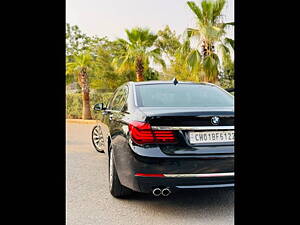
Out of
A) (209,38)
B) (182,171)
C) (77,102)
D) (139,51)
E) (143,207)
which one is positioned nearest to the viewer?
(182,171)

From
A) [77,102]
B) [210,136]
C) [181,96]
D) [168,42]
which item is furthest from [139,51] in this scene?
[210,136]

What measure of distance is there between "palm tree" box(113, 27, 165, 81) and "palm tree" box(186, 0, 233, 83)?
2.43 metres

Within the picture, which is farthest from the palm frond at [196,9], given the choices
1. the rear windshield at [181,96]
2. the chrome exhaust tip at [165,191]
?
the chrome exhaust tip at [165,191]

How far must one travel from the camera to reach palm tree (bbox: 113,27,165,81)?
15562 millimetres

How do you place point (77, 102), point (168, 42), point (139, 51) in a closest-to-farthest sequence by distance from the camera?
point (139, 51) → point (77, 102) → point (168, 42)

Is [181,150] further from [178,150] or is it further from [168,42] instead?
[168,42]

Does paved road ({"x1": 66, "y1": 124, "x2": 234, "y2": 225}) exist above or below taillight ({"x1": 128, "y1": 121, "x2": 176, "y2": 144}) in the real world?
below

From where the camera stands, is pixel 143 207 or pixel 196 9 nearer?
pixel 143 207

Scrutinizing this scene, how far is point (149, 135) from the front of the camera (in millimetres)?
2877

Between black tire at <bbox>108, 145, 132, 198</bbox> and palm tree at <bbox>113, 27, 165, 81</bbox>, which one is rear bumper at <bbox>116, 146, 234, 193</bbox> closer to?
black tire at <bbox>108, 145, 132, 198</bbox>

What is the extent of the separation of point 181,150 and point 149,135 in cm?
→ 30

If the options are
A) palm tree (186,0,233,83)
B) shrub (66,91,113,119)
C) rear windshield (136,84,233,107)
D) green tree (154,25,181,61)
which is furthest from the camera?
green tree (154,25,181,61)

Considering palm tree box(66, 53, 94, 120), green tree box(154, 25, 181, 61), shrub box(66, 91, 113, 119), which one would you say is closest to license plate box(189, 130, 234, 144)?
palm tree box(66, 53, 94, 120)
